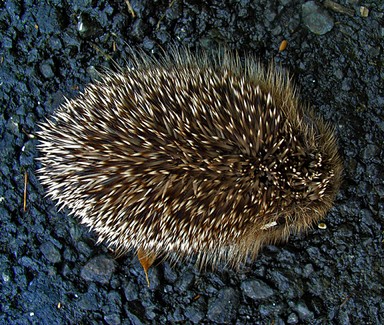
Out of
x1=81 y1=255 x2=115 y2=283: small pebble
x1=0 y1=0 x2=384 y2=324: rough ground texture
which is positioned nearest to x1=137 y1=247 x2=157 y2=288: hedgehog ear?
x1=0 y1=0 x2=384 y2=324: rough ground texture

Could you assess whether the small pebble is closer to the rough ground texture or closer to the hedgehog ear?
the rough ground texture

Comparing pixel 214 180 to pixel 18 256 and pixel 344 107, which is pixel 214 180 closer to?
pixel 344 107

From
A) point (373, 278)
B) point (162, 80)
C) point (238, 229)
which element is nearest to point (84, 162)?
point (162, 80)

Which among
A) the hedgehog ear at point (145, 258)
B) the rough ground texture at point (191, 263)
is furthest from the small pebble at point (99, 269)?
the hedgehog ear at point (145, 258)

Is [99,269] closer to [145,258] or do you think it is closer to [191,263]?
[145,258]

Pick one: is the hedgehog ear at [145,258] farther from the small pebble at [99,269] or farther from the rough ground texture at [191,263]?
the small pebble at [99,269]

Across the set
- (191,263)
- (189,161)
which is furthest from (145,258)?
(189,161)
